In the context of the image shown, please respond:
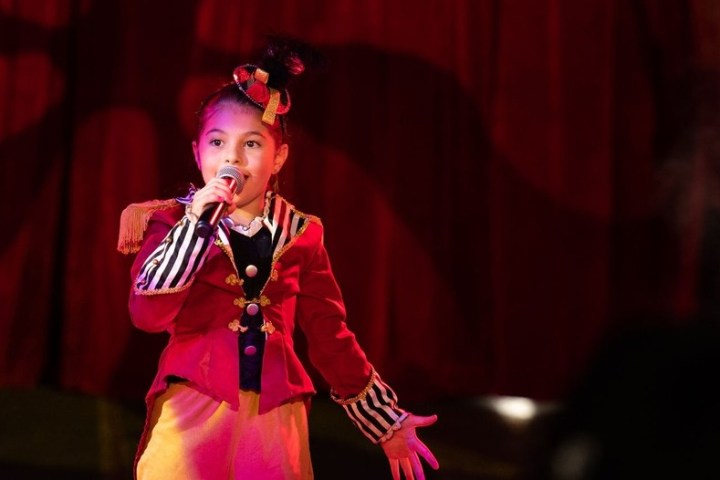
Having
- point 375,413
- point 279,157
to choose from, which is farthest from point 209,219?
point 375,413

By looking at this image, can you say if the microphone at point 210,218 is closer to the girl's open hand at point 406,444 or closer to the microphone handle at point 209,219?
the microphone handle at point 209,219

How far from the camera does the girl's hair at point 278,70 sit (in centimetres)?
154

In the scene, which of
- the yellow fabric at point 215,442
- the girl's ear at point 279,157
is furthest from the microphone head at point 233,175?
the yellow fabric at point 215,442

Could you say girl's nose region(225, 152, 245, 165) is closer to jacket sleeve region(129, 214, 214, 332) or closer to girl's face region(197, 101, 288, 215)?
girl's face region(197, 101, 288, 215)

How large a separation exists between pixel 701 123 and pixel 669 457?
3.66 metres

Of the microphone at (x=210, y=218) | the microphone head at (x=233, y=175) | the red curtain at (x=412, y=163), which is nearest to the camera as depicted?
the microphone at (x=210, y=218)

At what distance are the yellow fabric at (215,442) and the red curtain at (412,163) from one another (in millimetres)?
2142

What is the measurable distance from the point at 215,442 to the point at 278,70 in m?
0.65

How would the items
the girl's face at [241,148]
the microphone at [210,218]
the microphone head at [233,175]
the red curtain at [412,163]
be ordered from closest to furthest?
the microphone at [210,218] < the microphone head at [233,175] < the girl's face at [241,148] < the red curtain at [412,163]

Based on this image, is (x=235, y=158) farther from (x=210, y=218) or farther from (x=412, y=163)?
(x=412, y=163)

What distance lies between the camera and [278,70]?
156 centimetres

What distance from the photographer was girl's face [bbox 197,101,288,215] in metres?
1.50

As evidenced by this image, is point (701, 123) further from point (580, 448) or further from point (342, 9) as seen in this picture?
point (580, 448)

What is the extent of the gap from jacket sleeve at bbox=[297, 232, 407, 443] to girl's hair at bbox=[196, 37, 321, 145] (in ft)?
0.86
